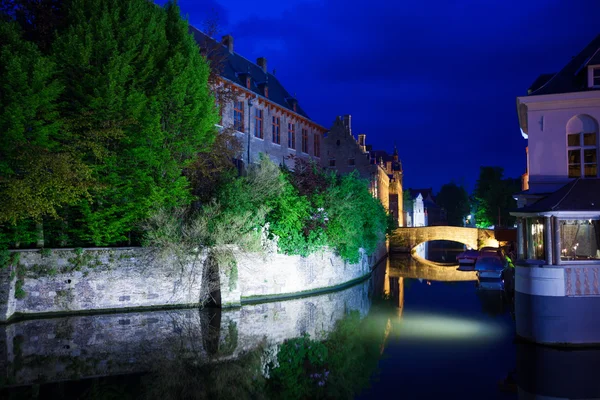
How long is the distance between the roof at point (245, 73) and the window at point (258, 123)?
1169 mm

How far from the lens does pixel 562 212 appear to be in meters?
12.6

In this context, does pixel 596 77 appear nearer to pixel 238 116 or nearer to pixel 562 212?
pixel 562 212

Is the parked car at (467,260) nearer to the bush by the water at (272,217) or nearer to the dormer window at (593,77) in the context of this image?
the bush by the water at (272,217)

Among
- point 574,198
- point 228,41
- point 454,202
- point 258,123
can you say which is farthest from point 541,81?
point 454,202

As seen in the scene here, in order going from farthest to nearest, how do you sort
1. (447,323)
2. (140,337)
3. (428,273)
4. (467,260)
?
(467,260) < (428,273) < (447,323) < (140,337)

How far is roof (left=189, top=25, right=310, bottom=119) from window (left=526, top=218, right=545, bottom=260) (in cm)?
1898

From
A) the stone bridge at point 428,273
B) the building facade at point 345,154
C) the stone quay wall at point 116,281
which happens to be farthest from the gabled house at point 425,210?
the stone quay wall at point 116,281

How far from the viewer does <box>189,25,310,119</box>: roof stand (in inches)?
1169

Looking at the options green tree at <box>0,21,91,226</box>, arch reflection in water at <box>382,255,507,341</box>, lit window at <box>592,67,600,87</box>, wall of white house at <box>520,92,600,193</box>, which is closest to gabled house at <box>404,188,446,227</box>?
arch reflection in water at <box>382,255,507,341</box>

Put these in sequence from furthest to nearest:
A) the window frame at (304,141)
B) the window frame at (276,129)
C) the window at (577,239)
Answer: the window frame at (304,141), the window frame at (276,129), the window at (577,239)

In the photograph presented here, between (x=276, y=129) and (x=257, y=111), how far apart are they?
2861 millimetres

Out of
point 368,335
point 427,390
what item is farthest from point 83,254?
point 427,390

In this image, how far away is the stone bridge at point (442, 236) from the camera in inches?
1972

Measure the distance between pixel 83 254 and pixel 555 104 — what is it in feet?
53.8
